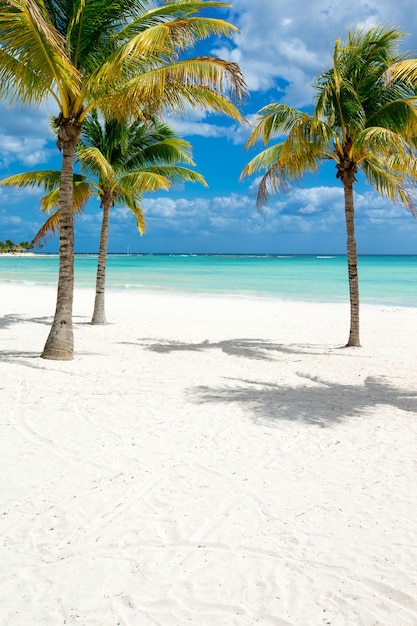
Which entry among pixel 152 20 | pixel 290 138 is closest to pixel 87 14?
pixel 152 20

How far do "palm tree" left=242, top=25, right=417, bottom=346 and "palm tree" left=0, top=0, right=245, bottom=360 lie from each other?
82.0 inches

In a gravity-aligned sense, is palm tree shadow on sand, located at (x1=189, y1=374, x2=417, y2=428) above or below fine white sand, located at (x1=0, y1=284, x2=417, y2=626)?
above

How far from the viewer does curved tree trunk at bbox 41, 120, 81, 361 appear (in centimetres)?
804

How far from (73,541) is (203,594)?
0.95 m

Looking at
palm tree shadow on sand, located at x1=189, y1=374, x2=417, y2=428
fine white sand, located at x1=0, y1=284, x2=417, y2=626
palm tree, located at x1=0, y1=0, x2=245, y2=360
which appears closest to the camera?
fine white sand, located at x1=0, y1=284, x2=417, y2=626

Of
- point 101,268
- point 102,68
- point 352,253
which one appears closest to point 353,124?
point 352,253

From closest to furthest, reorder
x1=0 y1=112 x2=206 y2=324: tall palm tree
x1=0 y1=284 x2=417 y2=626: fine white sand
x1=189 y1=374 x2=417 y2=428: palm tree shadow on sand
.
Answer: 1. x1=0 y1=284 x2=417 y2=626: fine white sand
2. x1=189 y1=374 x2=417 y2=428: palm tree shadow on sand
3. x1=0 y1=112 x2=206 y2=324: tall palm tree

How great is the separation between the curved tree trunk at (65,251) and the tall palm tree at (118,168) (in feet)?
12.5

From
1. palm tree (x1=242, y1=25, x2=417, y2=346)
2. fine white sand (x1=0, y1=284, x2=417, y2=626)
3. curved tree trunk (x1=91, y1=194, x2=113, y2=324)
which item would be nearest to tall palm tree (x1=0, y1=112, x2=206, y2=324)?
curved tree trunk (x1=91, y1=194, x2=113, y2=324)

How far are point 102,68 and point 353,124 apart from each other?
523cm

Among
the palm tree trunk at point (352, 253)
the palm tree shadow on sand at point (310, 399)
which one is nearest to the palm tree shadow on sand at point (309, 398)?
the palm tree shadow on sand at point (310, 399)

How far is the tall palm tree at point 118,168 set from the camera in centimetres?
1241

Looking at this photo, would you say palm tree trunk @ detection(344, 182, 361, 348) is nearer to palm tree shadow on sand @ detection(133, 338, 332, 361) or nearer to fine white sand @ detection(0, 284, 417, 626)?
palm tree shadow on sand @ detection(133, 338, 332, 361)

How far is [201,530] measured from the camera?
3.15 meters
